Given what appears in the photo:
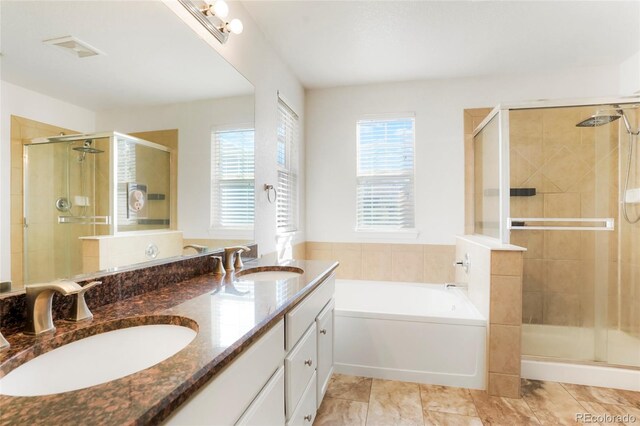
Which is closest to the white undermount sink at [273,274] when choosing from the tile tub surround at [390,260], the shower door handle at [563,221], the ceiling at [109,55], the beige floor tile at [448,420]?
the ceiling at [109,55]

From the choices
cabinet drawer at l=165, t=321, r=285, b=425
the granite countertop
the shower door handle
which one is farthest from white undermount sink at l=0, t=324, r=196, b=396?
the shower door handle

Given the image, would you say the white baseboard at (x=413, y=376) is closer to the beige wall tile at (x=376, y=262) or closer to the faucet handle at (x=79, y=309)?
the beige wall tile at (x=376, y=262)

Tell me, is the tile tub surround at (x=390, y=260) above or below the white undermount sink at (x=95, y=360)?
below

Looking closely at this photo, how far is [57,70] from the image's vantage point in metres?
0.90

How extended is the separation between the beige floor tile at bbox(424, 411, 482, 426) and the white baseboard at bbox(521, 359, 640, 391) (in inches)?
27.5

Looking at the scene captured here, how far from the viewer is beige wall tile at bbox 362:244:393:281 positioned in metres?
3.16

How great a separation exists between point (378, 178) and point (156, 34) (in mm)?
2344

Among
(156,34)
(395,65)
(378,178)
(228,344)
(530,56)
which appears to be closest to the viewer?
(228,344)

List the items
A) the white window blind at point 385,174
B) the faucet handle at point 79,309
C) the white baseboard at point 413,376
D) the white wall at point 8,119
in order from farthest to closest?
1. the white window blind at point 385,174
2. the white baseboard at point 413,376
3. the faucet handle at point 79,309
4. the white wall at point 8,119

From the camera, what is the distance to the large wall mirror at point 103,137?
2.64 feet

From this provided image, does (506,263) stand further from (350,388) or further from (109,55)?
(109,55)

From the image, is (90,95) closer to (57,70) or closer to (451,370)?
(57,70)

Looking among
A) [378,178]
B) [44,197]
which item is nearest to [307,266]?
[44,197]

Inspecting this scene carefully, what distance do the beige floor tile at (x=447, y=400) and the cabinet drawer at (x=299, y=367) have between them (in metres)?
0.91
